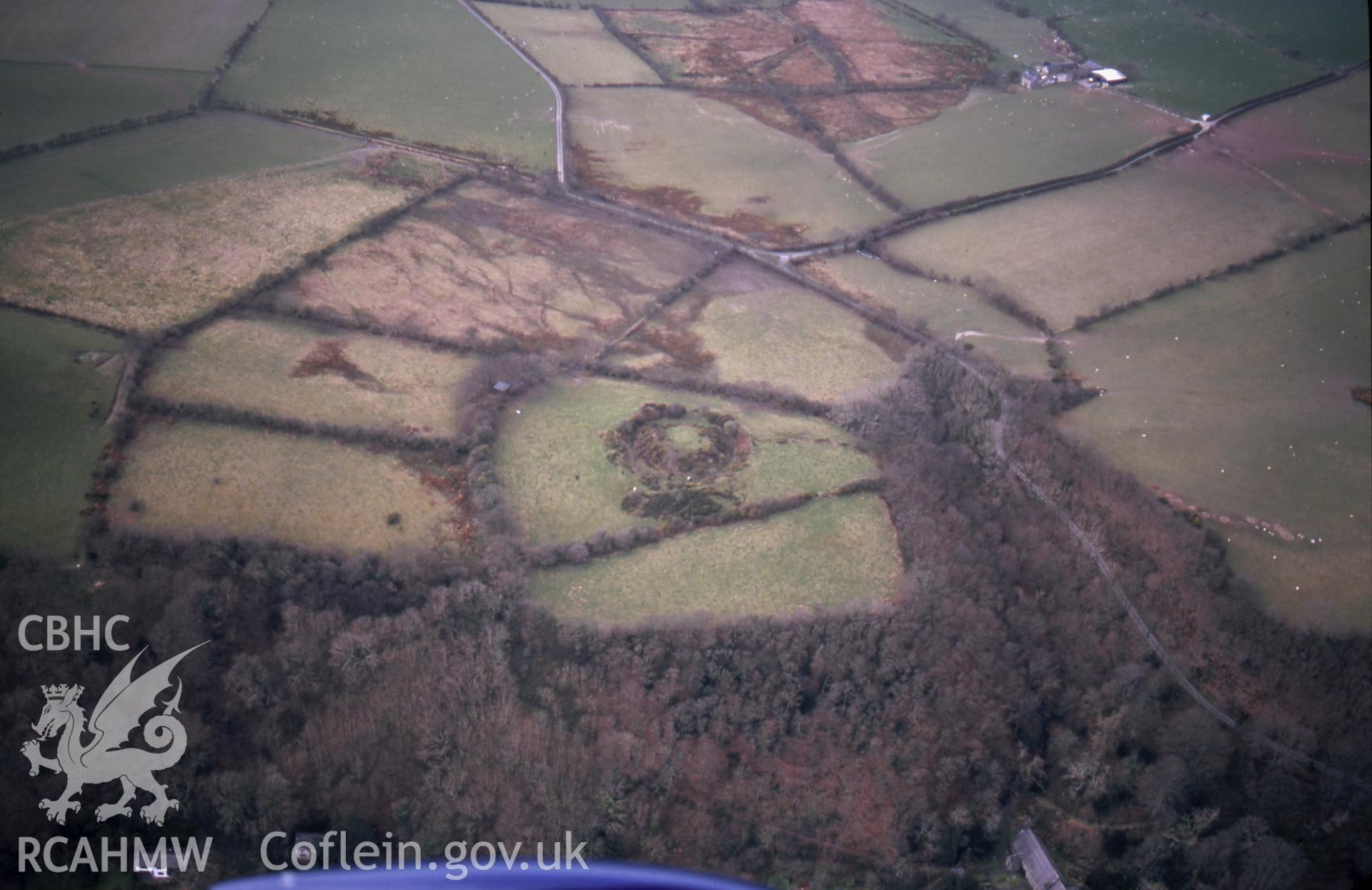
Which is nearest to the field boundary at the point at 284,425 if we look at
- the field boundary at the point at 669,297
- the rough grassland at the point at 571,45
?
the field boundary at the point at 669,297

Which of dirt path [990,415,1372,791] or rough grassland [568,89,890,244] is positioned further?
rough grassland [568,89,890,244]

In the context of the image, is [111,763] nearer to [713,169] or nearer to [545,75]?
[713,169]

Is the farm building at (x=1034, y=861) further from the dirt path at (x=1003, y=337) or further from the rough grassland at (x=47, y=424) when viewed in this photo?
the rough grassland at (x=47, y=424)

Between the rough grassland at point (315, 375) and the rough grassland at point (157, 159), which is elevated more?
the rough grassland at point (157, 159)

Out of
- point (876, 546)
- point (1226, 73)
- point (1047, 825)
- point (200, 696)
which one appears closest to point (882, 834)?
point (1047, 825)

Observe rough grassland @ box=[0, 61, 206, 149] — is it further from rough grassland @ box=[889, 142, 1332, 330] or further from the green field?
the green field

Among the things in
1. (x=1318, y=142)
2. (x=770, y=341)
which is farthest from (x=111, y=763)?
(x=1318, y=142)

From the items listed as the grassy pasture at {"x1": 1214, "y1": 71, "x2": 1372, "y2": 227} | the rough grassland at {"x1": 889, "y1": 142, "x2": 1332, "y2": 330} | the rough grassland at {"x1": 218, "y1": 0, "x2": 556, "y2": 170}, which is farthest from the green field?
the rough grassland at {"x1": 218, "y1": 0, "x2": 556, "y2": 170}
